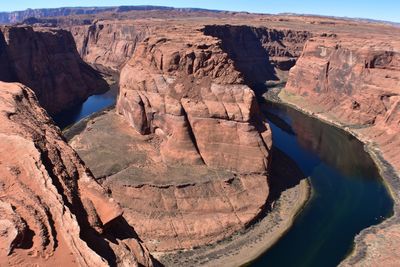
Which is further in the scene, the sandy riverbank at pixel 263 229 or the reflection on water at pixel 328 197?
the reflection on water at pixel 328 197

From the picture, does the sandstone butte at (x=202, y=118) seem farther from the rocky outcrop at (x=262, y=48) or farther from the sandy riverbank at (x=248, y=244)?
the sandy riverbank at (x=248, y=244)

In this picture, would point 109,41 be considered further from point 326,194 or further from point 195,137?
point 326,194

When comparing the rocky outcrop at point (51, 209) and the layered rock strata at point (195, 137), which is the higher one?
the rocky outcrop at point (51, 209)

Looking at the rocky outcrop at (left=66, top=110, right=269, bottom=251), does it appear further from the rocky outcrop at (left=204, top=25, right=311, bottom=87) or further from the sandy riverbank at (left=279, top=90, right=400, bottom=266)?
the rocky outcrop at (left=204, top=25, right=311, bottom=87)

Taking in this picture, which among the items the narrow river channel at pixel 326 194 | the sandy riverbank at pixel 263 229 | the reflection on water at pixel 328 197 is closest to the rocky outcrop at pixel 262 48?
the narrow river channel at pixel 326 194

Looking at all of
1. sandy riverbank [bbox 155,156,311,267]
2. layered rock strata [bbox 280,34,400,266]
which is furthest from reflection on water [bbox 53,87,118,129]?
sandy riverbank [bbox 155,156,311,267]

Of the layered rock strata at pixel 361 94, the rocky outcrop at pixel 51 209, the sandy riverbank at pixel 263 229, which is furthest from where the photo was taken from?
the layered rock strata at pixel 361 94

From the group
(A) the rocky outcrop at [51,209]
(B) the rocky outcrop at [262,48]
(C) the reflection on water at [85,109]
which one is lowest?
(C) the reflection on water at [85,109]

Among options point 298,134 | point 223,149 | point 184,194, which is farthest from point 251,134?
point 298,134
